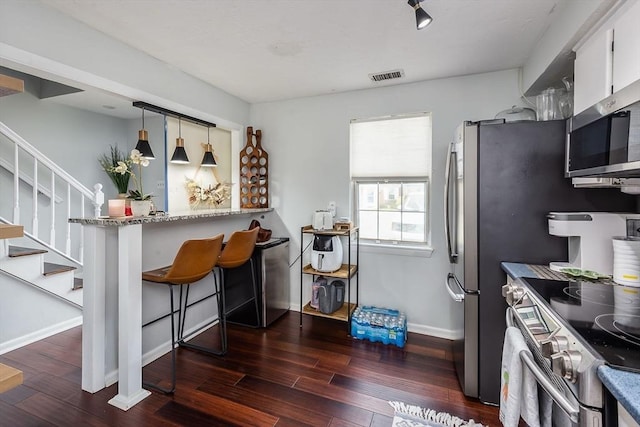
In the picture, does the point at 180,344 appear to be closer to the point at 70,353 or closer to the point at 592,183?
the point at 70,353

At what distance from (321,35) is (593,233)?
2.02 meters

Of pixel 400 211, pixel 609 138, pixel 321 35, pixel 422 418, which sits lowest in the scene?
pixel 422 418

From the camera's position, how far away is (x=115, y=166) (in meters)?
4.35

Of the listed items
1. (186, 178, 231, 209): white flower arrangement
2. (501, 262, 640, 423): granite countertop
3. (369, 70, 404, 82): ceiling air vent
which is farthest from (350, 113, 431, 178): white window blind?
(501, 262, 640, 423): granite countertop

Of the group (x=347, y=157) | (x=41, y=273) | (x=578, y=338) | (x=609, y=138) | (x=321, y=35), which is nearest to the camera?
(x=578, y=338)

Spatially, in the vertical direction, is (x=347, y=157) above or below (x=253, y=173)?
above

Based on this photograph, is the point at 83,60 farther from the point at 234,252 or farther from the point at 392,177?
the point at 392,177

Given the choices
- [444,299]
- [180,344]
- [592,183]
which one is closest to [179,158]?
[180,344]

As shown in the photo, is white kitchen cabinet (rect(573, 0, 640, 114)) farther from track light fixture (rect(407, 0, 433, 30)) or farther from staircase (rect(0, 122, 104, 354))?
staircase (rect(0, 122, 104, 354))

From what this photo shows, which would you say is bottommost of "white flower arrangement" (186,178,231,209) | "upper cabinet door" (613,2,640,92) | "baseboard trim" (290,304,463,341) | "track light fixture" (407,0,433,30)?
"baseboard trim" (290,304,463,341)

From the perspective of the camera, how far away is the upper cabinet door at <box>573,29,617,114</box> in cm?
134

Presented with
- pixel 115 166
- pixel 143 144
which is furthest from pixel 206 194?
pixel 115 166

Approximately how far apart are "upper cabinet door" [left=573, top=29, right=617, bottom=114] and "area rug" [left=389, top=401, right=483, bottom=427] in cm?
184

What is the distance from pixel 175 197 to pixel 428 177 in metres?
2.48
